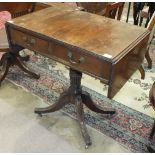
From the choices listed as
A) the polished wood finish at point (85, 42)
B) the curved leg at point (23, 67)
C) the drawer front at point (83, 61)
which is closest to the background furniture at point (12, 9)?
the curved leg at point (23, 67)

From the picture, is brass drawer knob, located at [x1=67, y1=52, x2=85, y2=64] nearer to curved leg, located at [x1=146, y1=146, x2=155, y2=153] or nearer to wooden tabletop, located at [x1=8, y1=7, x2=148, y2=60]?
wooden tabletop, located at [x1=8, y1=7, x2=148, y2=60]

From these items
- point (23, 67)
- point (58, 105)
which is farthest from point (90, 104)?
point (23, 67)

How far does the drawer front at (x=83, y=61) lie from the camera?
114 cm

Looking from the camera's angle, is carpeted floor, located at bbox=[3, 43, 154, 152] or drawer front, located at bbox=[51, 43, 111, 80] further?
carpeted floor, located at bbox=[3, 43, 154, 152]

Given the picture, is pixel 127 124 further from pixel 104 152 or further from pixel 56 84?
pixel 56 84

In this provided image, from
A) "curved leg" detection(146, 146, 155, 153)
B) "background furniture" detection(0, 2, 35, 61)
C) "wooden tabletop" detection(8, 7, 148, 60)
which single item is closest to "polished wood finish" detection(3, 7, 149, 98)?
"wooden tabletop" detection(8, 7, 148, 60)

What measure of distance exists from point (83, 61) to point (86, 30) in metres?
0.24

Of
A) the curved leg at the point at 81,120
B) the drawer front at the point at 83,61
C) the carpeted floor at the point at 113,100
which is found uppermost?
the drawer front at the point at 83,61

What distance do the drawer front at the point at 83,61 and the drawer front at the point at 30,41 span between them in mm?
69

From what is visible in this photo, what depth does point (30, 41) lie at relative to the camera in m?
1.38

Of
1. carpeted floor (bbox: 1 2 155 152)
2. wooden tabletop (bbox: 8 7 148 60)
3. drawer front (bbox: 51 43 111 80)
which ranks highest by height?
wooden tabletop (bbox: 8 7 148 60)

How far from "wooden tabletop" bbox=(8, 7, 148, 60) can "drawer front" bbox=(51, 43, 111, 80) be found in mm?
45

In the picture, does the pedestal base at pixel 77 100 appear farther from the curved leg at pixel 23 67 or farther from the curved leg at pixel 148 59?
the curved leg at pixel 148 59

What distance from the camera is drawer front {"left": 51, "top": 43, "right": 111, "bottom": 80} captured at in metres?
1.14
